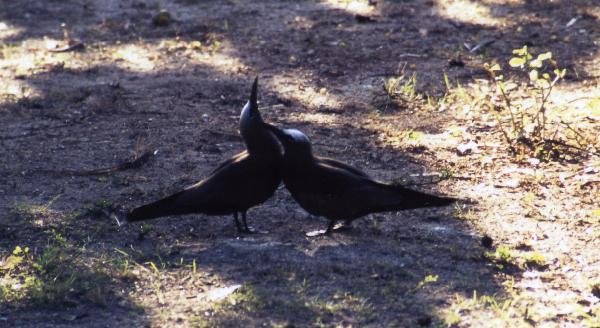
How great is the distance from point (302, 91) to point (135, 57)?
199 cm

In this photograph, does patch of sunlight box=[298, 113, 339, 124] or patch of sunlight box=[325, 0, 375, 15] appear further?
patch of sunlight box=[325, 0, 375, 15]

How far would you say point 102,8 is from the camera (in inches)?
440

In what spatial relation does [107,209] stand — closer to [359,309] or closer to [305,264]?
[305,264]

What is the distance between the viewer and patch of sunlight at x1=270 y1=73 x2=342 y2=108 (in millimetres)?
7871

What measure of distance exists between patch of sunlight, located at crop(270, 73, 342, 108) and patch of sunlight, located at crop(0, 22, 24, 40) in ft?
10.9

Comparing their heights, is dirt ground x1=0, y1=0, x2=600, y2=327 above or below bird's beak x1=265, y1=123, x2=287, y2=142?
below

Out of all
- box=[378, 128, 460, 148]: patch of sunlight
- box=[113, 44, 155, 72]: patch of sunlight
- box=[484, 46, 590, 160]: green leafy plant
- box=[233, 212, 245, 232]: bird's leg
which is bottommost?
box=[113, 44, 155, 72]: patch of sunlight

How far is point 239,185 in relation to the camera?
17.3ft

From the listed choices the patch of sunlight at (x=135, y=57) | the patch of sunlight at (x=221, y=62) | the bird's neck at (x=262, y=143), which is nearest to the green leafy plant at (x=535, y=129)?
the bird's neck at (x=262, y=143)

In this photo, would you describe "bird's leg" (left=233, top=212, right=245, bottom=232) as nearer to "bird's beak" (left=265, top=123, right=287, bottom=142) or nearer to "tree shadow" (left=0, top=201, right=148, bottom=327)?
"bird's beak" (left=265, top=123, right=287, bottom=142)

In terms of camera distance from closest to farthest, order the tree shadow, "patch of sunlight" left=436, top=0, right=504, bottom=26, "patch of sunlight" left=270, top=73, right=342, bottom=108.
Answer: the tree shadow
"patch of sunlight" left=270, top=73, right=342, bottom=108
"patch of sunlight" left=436, top=0, right=504, bottom=26

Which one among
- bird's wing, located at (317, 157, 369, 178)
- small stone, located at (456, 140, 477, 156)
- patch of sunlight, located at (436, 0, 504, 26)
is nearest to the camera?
bird's wing, located at (317, 157, 369, 178)

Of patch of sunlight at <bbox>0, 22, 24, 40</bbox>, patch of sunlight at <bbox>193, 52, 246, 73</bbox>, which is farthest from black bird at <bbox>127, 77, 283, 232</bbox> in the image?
patch of sunlight at <bbox>0, 22, 24, 40</bbox>

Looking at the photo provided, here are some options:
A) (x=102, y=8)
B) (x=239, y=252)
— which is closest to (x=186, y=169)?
(x=239, y=252)
